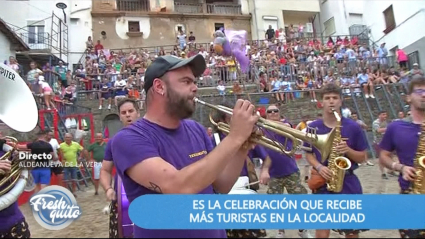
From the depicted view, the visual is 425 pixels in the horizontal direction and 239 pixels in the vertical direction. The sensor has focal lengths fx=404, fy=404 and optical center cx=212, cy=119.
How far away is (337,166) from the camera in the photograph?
3.96 metres

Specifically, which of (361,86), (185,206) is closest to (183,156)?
(185,206)

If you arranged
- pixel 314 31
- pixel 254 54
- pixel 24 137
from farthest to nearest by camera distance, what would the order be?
pixel 314 31 → pixel 254 54 → pixel 24 137

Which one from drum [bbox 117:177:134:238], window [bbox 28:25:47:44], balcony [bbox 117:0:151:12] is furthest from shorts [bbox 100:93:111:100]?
balcony [bbox 117:0:151:12]

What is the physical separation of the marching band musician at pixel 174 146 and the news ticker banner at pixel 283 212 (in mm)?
93

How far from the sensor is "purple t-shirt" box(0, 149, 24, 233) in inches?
151

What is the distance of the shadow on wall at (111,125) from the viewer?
43.1ft

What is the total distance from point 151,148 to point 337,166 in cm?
251

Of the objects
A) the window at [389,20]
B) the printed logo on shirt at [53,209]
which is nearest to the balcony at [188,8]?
the window at [389,20]

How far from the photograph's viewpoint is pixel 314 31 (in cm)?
3122

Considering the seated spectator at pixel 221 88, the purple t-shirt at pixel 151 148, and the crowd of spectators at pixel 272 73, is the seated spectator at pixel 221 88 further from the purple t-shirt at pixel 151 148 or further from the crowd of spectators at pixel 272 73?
the purple t-shirt at pixel 151 148

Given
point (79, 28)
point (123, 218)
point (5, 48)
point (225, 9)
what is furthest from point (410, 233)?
point (225, 9)

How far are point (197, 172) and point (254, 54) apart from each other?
56.2 feet

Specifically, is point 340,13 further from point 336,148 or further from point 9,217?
point 9,217

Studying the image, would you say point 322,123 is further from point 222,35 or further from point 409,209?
point 409,209
